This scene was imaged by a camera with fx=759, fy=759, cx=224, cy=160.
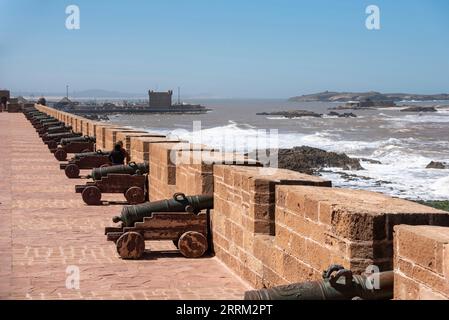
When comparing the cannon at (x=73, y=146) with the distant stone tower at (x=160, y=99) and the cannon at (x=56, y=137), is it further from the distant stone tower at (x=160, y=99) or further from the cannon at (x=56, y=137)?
the distant stone tower at (x=160, y=99)

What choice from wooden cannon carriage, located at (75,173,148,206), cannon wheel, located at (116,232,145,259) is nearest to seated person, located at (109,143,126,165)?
wooden cannon carriage, located at (75,173,148,206)

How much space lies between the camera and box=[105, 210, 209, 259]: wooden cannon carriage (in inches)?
283

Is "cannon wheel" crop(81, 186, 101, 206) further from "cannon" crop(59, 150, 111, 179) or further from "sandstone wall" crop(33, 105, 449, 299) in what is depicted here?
"cannon" crop(59, 150, 111, 179)

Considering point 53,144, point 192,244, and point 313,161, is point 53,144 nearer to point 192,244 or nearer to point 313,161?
point 192,244

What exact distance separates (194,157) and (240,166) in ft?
4.07

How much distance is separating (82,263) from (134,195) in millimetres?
3907

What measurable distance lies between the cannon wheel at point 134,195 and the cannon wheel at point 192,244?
356 cm

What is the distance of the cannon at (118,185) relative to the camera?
1069 cm

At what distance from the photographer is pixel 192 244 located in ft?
24.0

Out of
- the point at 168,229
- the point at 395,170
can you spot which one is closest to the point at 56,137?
the point at 168,229

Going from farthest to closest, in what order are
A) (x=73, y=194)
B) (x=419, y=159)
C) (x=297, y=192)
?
(x=419, y=159), (x=73, y=194), (x=297, y=192)

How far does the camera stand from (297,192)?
5266mm
